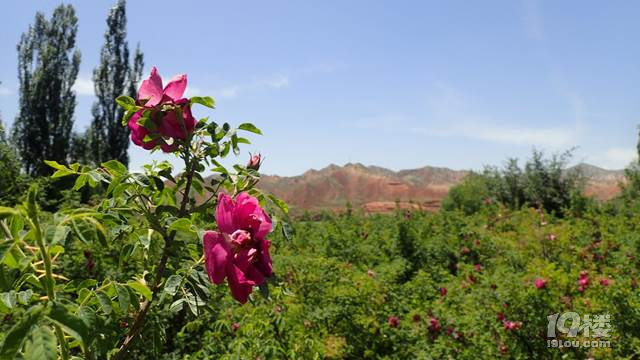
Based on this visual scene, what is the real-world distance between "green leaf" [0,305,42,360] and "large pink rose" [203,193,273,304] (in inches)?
10.8

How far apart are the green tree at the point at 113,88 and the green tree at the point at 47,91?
962mm

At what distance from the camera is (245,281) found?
84 cm

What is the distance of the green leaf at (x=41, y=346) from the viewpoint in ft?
1.86

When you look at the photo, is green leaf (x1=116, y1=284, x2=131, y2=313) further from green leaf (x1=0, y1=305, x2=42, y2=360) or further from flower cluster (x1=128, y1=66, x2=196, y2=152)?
flower cluster (x1=128, y1=66, x2=196, y2=152)

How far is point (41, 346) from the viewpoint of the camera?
22.6 inches

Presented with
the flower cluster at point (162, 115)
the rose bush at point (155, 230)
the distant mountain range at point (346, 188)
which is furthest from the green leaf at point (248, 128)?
the distant mountain range at point (346, 188)

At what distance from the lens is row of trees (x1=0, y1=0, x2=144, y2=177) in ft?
63.3

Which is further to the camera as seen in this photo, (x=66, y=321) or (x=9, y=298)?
(x=9, y=298)

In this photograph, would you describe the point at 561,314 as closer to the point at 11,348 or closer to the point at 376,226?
the point at 11,348

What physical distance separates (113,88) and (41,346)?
22.0 meters

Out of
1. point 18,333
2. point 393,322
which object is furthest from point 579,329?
Answer: point 18,333

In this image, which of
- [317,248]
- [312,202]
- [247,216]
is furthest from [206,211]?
[312,202]

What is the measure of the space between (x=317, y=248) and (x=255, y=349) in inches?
208

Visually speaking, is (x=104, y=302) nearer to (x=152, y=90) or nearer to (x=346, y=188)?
(x=152, y=90)
